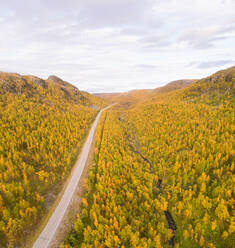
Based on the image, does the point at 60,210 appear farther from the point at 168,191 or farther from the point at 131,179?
the point at 168,191

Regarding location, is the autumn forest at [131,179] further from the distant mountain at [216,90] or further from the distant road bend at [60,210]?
the distant road bend at [60,210]

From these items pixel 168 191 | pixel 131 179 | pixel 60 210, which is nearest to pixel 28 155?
pixel 60 210

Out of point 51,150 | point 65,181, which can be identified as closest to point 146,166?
point 65,181

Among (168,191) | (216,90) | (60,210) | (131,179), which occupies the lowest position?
(168,191)

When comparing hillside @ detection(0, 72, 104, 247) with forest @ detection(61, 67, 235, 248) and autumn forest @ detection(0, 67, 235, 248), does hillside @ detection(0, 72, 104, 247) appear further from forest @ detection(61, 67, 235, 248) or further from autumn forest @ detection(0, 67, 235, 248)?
forest @ detection(61, 67, 235, 248)

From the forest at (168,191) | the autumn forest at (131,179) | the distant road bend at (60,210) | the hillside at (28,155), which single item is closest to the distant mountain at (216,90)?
the autumn forest at (131,179)
